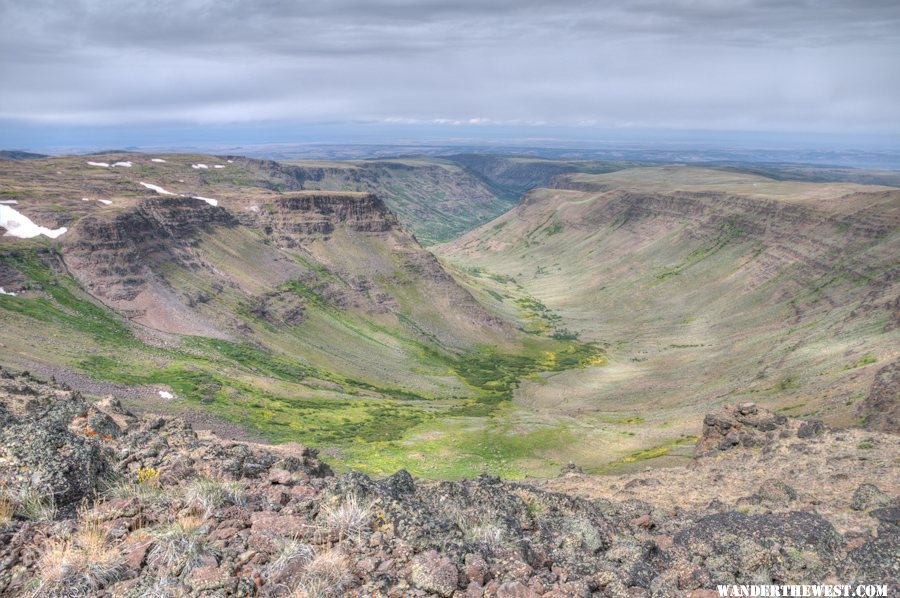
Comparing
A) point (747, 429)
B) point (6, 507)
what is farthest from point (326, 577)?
point (747, 429)

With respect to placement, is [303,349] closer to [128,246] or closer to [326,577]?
[128,246]

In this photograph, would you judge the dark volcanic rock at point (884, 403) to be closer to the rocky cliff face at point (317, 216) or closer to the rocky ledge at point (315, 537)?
the rocky ledge at point (315, 537)

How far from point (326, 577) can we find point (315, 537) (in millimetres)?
1319

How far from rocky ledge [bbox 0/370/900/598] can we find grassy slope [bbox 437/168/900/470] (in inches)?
1489

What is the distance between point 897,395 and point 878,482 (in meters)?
25.1

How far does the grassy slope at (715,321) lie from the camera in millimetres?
64875

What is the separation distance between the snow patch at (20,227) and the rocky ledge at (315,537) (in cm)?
8456

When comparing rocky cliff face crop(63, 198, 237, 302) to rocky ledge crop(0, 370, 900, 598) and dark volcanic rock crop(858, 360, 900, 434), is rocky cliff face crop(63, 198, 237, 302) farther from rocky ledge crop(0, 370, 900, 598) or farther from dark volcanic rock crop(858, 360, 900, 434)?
dark volcanic rock crop(858, 360, 900, 434)

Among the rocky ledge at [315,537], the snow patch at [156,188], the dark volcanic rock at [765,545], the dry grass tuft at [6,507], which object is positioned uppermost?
the snow patch at [156,188]

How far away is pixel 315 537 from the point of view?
9484 millimetres

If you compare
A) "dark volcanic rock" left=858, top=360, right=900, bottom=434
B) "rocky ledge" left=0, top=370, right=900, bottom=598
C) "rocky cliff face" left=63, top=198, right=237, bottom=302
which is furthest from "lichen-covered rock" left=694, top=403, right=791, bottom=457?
"rocky cliff face" left=63, top=198, right=237, bottom=302

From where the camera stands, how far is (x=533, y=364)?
373 feet

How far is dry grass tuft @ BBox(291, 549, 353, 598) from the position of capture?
785cm

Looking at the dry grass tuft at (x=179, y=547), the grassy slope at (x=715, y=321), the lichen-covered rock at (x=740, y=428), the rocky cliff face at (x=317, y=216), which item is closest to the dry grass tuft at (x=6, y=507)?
the dry grass tuft at (x=179, y=547)
